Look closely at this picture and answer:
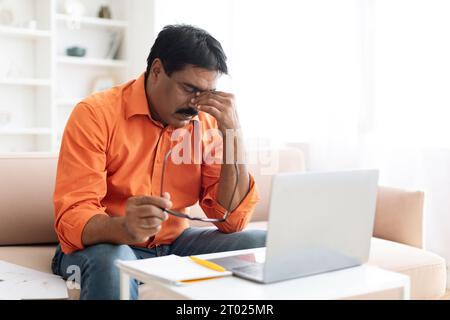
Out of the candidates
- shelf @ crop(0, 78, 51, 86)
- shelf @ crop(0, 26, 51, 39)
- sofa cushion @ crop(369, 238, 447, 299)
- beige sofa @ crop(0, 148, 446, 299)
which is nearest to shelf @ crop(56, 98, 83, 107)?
shelf @ crop(0, 78, 51, 86)

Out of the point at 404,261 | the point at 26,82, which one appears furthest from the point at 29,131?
the point at 404,261

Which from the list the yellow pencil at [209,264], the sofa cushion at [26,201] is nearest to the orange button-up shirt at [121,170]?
the yellow pencil at [209,264]

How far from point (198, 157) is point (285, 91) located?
5.78 ft

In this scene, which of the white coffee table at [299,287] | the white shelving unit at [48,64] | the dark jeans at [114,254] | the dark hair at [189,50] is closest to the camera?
the white coffee table at [299,287]

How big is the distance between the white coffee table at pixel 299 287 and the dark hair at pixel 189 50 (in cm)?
68

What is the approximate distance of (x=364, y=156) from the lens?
3109mm

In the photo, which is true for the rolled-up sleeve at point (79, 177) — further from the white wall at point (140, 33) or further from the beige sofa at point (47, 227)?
the white wall at point (140, 33)

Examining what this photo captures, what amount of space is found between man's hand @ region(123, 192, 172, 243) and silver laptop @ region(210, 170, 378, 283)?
0.57 feet

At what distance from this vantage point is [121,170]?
5.77 ft

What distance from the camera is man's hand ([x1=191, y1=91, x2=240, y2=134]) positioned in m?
1.74

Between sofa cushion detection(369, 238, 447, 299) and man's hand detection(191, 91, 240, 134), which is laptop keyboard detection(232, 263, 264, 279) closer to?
man's hand detection(191, 91, 240, 134)

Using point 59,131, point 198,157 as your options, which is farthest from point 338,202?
point 59,131

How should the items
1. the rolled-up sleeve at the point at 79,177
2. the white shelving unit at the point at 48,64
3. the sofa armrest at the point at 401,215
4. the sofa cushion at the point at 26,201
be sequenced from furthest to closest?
the white shelving unit at the point at 48,64 < the sofa armrest at the point at 401,215 < the sofa cushion at the point at 26,201 < the rolled-up sleeve at the point at 79,177

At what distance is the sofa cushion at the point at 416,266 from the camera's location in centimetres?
A: 195
